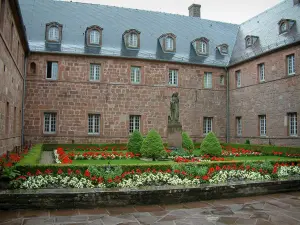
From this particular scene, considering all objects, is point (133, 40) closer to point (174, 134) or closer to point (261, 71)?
point (261, 71)

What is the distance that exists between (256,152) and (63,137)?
1218 centimetres

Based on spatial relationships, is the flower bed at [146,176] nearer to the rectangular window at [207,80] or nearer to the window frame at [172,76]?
the window frame at [172,76]

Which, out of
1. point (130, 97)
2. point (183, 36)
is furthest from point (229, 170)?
point (183, 36)

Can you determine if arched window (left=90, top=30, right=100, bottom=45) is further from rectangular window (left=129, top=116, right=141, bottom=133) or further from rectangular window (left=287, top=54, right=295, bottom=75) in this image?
rectangular window (left=287, top=54, right=295, bottom=75)

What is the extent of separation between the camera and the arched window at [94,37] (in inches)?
838

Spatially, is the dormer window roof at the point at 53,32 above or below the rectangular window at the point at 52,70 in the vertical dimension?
above

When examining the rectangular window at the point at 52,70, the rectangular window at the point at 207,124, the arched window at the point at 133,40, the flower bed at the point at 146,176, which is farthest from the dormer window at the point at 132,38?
the flower bed at the point at 146,176

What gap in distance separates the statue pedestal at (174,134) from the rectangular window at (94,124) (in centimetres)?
702

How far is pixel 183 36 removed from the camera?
2462 centimetres

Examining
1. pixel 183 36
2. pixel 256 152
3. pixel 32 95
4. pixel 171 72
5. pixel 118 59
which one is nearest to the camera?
pixel 256 152

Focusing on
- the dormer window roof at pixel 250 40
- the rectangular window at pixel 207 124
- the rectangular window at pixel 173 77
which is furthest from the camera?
the rectangular window at pixel 207 124

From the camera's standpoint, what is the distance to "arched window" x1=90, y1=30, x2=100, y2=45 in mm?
21281

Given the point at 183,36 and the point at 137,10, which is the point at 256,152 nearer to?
the point at 183,36

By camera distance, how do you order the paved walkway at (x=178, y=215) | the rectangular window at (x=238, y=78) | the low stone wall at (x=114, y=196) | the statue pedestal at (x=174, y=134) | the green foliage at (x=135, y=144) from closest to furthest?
1. the paved walkway at (x=178, y=215)
2. the low stone wall at (x=114, y=196)
3. the statue pedestal at (x=174, y=134)
4. the green foliage at (x=135, y=144)
5. the rectangular window at (x=238, y=78)
